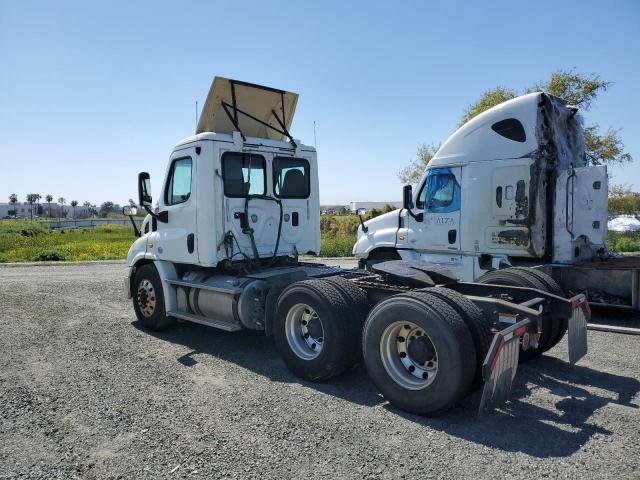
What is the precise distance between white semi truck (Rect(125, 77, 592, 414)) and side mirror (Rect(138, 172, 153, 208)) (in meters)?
0.02

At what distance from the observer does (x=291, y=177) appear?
7898 mm

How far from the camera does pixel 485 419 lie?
429 cm

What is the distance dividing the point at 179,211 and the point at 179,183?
43 centimetres

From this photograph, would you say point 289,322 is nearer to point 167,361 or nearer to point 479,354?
point 167,361

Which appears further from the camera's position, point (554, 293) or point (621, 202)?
point (621, 202)

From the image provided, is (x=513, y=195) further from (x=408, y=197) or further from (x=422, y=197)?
(x=408, y=197)

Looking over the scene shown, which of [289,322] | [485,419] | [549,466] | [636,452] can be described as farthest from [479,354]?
[289,322]

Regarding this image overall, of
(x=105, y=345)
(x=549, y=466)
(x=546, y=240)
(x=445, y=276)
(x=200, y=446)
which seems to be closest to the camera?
(x=549, y=466)

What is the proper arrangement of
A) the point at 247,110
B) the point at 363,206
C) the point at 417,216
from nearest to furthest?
1. the point at 247,110
2. the point at 417,216
3. the point at 363,206

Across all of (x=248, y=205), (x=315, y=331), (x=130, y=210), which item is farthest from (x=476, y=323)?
(x=130, y=210)

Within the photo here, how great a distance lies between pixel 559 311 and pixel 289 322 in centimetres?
285

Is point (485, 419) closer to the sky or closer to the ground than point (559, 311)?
closer to the ground

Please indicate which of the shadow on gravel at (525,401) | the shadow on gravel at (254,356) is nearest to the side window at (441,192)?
the shadow on gravel at (525,401)

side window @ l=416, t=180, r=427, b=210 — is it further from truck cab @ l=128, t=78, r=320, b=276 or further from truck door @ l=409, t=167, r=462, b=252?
truck cab @ l=128, t=78, r=320, b=276
